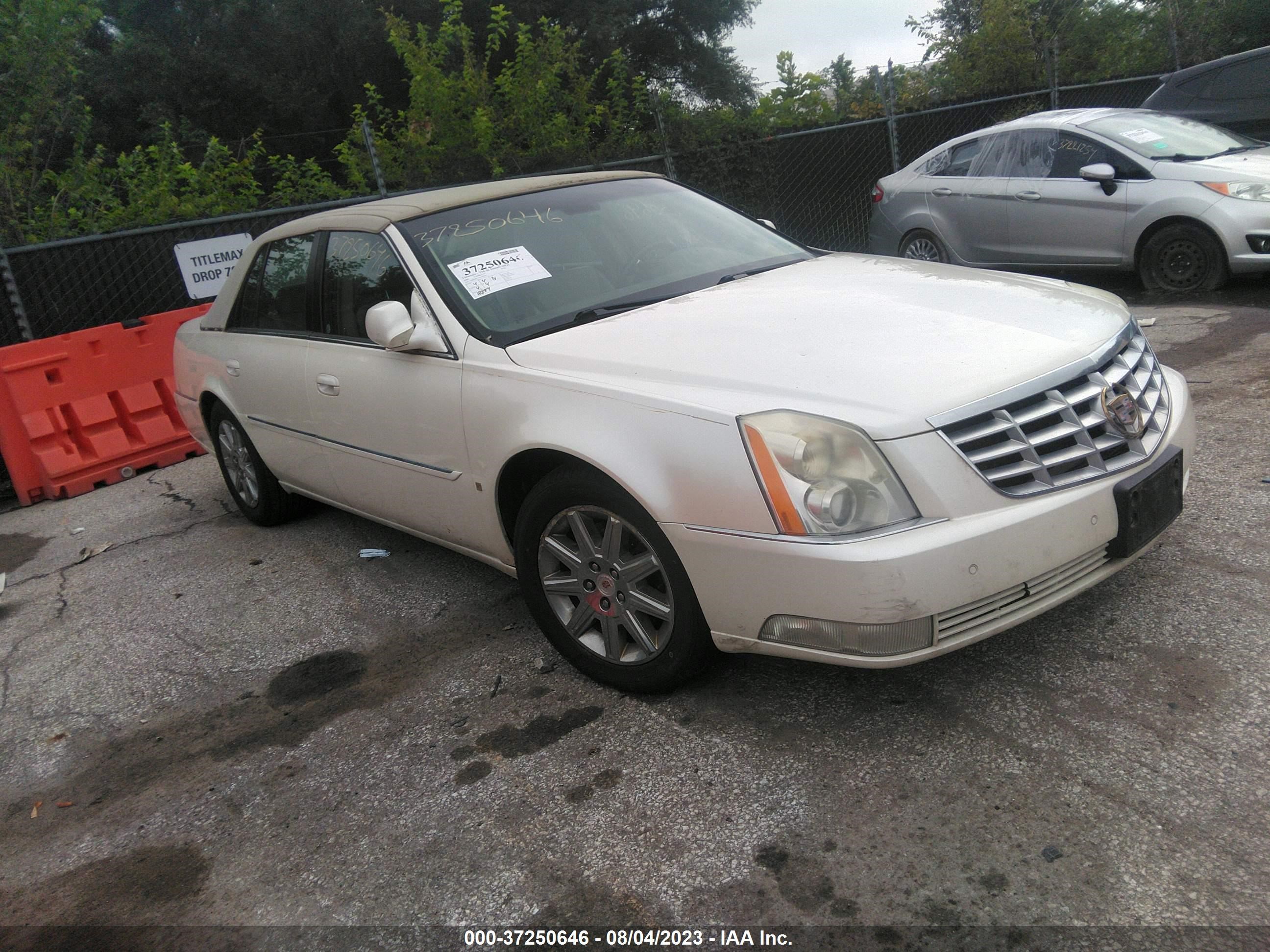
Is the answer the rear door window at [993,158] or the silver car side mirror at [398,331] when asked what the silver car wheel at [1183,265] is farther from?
the silver car side mirror at [398,331]

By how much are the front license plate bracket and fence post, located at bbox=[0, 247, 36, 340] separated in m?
8.40

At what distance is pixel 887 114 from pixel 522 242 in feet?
31.6

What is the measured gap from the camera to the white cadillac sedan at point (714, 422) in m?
2.73

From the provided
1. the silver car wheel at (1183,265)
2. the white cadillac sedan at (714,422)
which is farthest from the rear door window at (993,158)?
the white cadillac sedan at (714,422)

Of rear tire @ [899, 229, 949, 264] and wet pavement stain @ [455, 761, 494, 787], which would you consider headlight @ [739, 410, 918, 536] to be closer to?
wet pavement stain @ [455, 761, 494, 787]

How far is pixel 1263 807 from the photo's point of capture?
2.46 meters

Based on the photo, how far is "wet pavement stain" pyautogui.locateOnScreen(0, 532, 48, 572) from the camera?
6039mm

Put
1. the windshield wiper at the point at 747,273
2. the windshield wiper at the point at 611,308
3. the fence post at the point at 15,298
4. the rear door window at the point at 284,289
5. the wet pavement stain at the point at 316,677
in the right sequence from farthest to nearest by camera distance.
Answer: the fence post at the point at 15,298 < the rear door window at the point at 284,289 < the windshield wiper at the point at 747,273 < the wet pavement stain at the point at 316,677 < the windshield wiper at the point at 611,308

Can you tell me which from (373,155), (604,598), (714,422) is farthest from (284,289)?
(373,155)

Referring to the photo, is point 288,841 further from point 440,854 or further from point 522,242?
point 522,242

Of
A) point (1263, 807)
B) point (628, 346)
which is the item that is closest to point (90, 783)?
point (628, 346)

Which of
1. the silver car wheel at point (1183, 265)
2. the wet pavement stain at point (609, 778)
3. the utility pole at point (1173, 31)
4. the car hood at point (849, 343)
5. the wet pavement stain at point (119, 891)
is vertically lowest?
the wet pavement stain at point (609, 778)

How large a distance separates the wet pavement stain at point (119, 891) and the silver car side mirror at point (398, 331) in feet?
5.75

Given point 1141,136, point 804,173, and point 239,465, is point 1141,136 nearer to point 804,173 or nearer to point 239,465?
point 804,173
